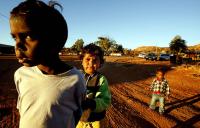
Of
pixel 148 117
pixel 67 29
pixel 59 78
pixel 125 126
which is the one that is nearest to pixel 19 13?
pixel 67 29

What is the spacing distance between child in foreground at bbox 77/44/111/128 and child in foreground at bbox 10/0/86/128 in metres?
0.70

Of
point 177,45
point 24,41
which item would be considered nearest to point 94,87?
point 24,41

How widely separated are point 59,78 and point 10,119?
5.33 meters

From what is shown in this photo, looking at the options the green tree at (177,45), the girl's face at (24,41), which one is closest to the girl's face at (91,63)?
the girl's face at (24,41)

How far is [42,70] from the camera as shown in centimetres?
157

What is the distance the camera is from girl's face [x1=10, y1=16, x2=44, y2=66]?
1.45m

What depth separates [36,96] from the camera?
1.49 metres

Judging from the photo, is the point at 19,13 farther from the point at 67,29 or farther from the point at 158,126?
the point at 158,126

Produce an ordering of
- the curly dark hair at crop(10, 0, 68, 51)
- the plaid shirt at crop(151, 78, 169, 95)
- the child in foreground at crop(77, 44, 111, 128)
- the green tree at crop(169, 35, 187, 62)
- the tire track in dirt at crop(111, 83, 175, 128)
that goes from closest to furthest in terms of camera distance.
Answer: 1. the curly dark hair at crop(10, 0, 68, 51)
2. the child in foreground at crop(77, 44, 111, 128)
3. the tire track in dirt at crop(111, 83, 175, 128)
4. the plaid shirt at crop(151, 78, 169, 95)
5. the green tree at crop(169, 35, 187, 62)

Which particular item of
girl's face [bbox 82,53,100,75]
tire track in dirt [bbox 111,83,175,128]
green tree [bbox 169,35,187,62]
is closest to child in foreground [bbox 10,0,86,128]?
girl's face [bbox 82,53,100,75]

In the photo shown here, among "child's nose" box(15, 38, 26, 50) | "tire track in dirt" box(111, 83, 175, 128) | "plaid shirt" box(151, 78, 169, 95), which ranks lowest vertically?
"tire track in dirt" box(111, 83, 175, 128)

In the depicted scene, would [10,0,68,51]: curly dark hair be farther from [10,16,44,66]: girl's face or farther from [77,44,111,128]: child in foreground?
[77,44,111,128]: child in foreground

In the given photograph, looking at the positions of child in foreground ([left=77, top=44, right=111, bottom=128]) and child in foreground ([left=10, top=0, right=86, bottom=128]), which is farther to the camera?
child in foreground ([left=77, top=44, right=111, bottom=128])

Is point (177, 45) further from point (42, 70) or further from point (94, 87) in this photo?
point (42, 70)
